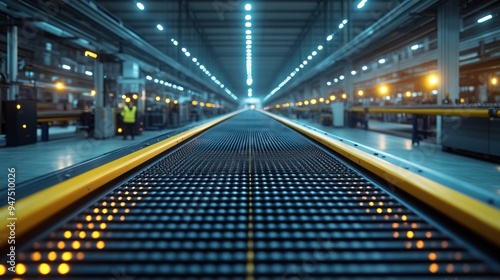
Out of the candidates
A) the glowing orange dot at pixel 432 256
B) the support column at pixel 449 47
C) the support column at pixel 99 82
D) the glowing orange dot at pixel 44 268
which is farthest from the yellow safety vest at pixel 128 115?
the glowing orange dot at pixel 432 256

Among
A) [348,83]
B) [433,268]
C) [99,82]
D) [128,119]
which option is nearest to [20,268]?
[433,268]

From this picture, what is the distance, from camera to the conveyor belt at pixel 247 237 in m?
1.38

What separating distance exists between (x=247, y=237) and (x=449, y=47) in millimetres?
9245

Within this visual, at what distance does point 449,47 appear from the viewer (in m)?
8.67

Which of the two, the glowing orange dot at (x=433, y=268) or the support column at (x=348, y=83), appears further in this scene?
the support column at (x=348, y=83)

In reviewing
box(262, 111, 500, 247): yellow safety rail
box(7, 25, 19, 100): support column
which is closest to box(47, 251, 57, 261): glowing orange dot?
box(262, 111, 500, 247): yellow safety rail

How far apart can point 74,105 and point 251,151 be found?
54.6 feet

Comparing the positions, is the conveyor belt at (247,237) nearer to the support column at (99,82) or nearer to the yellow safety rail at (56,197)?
the yellow safety rail at (56,197)

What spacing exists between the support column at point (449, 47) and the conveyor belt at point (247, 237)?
763 cm

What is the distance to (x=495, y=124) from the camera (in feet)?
19.9

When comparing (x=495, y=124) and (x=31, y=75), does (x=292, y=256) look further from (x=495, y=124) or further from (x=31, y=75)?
(x=31, y=75)

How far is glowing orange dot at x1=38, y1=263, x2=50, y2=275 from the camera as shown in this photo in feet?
4.60

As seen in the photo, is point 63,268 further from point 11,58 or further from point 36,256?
point 11,58

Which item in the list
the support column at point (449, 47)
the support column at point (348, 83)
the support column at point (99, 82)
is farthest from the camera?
the support column at point (348, 83)
